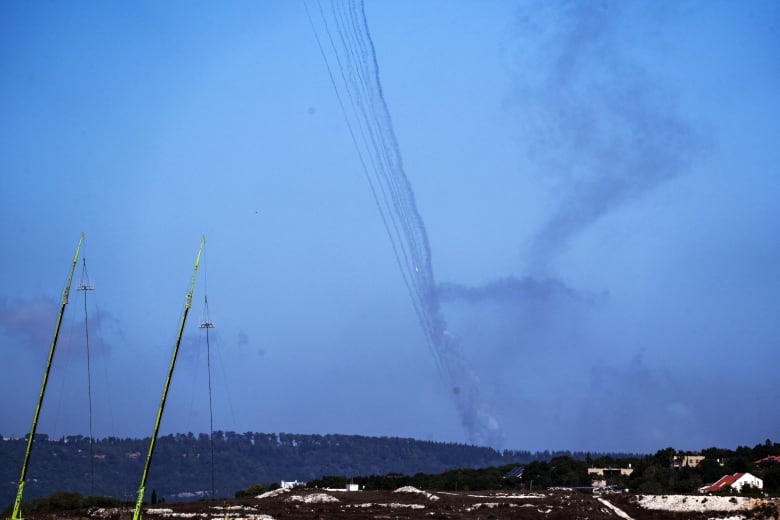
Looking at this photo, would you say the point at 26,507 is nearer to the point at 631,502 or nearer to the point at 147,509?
the point at 147,509

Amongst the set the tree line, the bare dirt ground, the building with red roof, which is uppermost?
the tree line

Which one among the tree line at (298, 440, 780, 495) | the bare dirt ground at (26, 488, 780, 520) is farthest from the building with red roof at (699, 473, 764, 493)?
the bare dirt ground at (26, 488, 780, 520)

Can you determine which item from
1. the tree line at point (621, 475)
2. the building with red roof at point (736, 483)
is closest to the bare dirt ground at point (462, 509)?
the building with red roof at point (736, 483)

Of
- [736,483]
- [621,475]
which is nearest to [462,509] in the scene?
[736,483]

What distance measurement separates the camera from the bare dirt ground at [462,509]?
4437 inches

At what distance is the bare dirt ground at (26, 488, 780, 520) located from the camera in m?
113

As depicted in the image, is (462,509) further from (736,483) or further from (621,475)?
(621,475)

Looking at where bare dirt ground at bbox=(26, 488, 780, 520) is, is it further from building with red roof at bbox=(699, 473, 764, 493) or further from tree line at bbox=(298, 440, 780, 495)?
tree line at bbox=(298, 440, 780, 495)

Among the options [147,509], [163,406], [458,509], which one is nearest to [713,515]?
[458,509]

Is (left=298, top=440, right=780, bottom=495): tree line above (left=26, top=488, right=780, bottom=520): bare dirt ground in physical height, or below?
above

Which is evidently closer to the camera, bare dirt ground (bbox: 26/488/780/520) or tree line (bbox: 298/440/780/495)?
bare dirt ground (bbox: 26/488/780/520)

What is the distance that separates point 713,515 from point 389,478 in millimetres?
78488

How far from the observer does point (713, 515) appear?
379 ft

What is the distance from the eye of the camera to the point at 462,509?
400 ft
